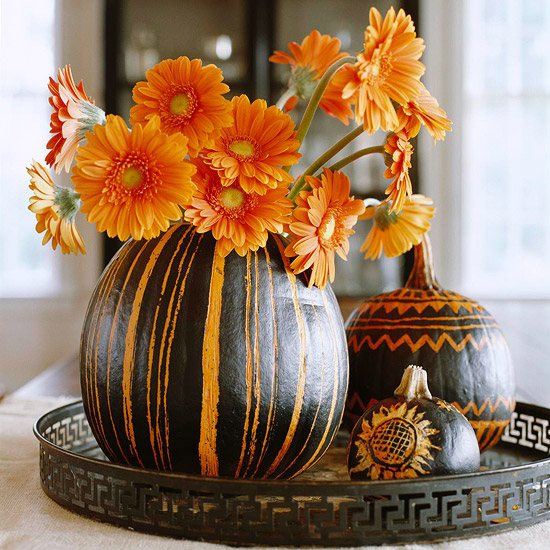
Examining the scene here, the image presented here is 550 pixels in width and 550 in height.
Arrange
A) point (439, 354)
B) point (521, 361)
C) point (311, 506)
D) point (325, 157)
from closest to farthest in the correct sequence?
point (311, 506)
point (325, 157)
point (439, 354)
point (521, 361)

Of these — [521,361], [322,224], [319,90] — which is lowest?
[521,361]

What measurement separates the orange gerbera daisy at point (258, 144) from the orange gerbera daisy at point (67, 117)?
4.0 inches

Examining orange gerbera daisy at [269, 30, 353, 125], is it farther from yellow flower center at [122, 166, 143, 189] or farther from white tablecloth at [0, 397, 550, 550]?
white tablecloth at [0, 397, 550, 550]

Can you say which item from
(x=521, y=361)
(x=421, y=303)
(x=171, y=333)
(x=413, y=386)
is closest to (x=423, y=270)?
(x=421, y=303)

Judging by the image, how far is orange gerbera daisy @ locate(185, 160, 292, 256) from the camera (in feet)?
1.77

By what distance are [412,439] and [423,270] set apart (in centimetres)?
25

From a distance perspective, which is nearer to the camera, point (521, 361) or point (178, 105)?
point (178, 105)

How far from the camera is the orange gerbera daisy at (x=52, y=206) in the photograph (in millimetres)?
591

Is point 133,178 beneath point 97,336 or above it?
above

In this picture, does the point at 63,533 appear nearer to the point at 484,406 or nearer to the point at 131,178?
the point at 131,178

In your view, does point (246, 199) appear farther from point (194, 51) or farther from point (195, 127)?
point (194, 51)

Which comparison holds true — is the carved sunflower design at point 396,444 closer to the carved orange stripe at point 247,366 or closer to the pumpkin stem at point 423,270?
the carved orange stripe at point 247,366

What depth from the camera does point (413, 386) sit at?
573 millimetres

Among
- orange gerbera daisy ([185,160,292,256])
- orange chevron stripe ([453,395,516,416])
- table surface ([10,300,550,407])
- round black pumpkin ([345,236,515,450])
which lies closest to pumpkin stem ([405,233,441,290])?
round black pumpkin ([345,236,515,450])
